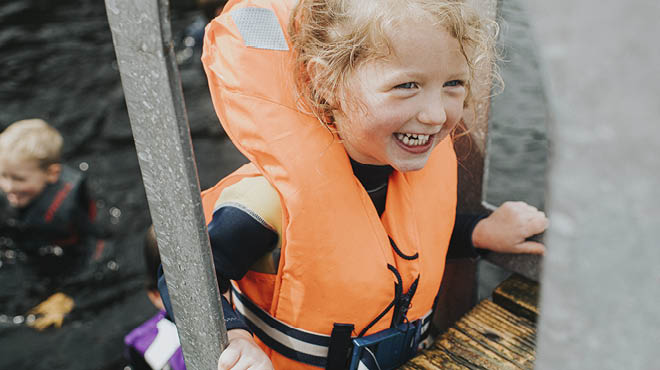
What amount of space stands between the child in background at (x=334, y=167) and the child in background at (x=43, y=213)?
2.76 meters

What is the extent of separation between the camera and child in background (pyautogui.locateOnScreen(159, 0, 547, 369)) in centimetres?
128

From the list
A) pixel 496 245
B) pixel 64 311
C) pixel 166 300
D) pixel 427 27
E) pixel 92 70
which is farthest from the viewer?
pixel 92 70

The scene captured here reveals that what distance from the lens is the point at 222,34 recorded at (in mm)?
1569

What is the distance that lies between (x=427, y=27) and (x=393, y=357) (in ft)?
2.89

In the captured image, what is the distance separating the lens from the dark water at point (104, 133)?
12.9 feet

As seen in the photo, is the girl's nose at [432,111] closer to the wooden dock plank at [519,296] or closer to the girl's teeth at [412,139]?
the girl's teeth at [412,139]

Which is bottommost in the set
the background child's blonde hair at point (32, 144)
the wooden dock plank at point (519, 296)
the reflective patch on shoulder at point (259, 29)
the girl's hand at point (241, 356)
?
the background child's blonde hair at point (32, 144)

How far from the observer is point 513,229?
1.78m

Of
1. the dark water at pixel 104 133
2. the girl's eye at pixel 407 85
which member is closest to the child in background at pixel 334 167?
the girl's eye at pixel 407 85

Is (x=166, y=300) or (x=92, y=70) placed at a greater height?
(x=166, y=300)

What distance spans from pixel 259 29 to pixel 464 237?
90 cm

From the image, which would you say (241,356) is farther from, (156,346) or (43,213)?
(43,213)

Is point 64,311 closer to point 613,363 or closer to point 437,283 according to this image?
point 437,283

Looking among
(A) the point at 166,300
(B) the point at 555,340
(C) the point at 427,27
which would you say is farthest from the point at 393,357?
(B) the point at 555,340
